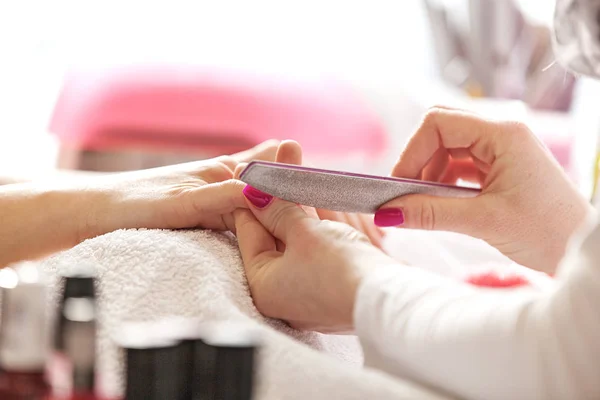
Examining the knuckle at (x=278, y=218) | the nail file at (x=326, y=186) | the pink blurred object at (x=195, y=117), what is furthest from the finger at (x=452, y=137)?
the pink blurred object at (x=195, y=117)

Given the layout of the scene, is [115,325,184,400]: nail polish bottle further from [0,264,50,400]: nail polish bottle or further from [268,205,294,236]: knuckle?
[268,205,294,236]: knuckle

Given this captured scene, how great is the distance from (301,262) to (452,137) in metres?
0.31

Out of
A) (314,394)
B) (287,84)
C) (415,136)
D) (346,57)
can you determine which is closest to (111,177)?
(415,136)

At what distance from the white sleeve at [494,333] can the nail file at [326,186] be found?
183 millimetres

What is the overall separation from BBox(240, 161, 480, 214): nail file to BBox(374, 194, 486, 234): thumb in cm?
1

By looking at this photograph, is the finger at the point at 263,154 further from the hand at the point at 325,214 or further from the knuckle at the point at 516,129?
the knuckle at the point at 516,129

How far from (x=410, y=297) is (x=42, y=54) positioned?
294cm

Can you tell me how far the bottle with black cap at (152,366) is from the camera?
45 cm

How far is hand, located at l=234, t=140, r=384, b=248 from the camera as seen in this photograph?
35.3 inches

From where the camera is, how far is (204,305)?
2.27ft

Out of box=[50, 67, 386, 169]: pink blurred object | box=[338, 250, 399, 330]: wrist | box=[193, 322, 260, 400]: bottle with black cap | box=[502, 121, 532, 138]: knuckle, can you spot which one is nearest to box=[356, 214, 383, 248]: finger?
box=[502, 121, 532, 138]: knuckle

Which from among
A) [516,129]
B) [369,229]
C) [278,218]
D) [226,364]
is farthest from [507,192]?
[226,364]

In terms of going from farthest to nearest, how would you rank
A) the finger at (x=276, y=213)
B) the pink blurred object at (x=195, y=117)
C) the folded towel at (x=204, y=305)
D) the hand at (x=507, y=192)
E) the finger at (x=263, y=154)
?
the pink blurred object at (x=195, y=117) → the finger at (x=263, y=154) → the hand at (x=507, y=192) → the finger at (x=276, y=213) → the folded towel at (x=204, y=305)

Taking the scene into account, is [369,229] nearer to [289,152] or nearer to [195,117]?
[289,152]
